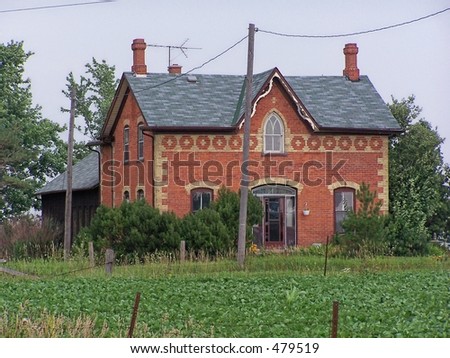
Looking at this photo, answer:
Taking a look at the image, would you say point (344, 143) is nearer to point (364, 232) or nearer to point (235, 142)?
point (235, 142)

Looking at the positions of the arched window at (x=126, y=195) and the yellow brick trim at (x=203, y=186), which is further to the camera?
the arched window at (x=126, y=195)

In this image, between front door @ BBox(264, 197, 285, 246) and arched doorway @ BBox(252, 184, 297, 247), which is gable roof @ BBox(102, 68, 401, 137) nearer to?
arched doorway @ BBox(252, 184, 297, 247)

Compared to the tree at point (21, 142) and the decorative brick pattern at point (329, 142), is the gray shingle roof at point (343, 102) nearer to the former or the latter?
the decorative brick pattern at point (329, 142)

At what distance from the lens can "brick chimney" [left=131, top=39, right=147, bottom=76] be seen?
4006cm

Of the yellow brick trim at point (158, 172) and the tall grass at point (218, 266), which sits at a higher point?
the yellow brick trim at point (158, 172)

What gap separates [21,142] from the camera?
176 feet

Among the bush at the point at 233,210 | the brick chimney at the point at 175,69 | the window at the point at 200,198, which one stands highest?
the brick chimney at the point at 175,69

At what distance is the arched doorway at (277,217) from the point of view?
3769cm

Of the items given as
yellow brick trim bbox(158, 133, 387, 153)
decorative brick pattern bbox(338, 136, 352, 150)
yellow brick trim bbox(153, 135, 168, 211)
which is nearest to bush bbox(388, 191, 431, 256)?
yellow brick trim bbox(158, 133, 387, 153)

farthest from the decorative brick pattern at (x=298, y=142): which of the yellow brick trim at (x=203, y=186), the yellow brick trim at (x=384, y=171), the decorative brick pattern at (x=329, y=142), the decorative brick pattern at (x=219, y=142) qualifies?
the yellow brick trim at (x=203, y=186)

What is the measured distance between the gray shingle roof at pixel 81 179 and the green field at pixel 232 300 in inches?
571

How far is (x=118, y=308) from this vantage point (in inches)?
757

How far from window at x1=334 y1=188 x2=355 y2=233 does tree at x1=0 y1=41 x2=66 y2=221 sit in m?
19.2
